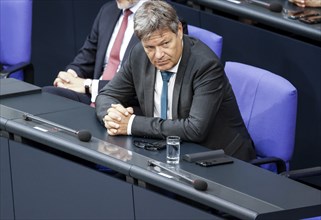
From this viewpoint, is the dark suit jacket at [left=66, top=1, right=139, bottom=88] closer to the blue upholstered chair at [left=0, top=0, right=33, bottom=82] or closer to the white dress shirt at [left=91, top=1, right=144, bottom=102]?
the white dress shirt at [left=91, top=1, right=144, bottom=102]

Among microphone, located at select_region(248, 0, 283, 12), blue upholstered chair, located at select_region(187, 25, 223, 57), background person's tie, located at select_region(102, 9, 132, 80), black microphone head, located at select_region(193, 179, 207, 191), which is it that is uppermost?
microphone, located at select_region(248, 0, 283, 12)

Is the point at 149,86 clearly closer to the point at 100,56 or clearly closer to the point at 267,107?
the point at 267,107

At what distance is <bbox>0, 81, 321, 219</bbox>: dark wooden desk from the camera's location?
4164 millimetres

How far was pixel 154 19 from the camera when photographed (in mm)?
4824

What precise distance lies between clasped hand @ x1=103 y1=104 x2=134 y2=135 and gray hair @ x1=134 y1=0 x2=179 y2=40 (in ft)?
1.16

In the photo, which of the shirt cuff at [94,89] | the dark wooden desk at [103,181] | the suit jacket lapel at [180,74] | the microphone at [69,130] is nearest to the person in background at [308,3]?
the shirt cuff at [94,89]

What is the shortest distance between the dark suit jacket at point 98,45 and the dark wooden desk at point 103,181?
62 centimetres

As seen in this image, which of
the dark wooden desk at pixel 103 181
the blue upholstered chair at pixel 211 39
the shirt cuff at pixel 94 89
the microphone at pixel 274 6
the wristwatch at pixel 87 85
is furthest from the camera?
the microphone at pixel 274 6

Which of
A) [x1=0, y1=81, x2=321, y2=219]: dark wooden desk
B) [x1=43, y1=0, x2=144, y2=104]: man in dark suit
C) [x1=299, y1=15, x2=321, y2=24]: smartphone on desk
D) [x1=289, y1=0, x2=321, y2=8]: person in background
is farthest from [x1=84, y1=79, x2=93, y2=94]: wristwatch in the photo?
[x1=289, y1=0, x2=321, y2=8]: person in background

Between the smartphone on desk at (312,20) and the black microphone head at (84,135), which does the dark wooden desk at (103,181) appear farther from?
the smartphone on desk at (312,20)

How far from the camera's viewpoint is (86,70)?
6.17m

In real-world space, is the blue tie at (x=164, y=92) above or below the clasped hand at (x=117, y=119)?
above

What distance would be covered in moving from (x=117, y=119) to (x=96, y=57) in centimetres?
121

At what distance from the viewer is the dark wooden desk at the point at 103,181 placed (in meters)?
4.16
